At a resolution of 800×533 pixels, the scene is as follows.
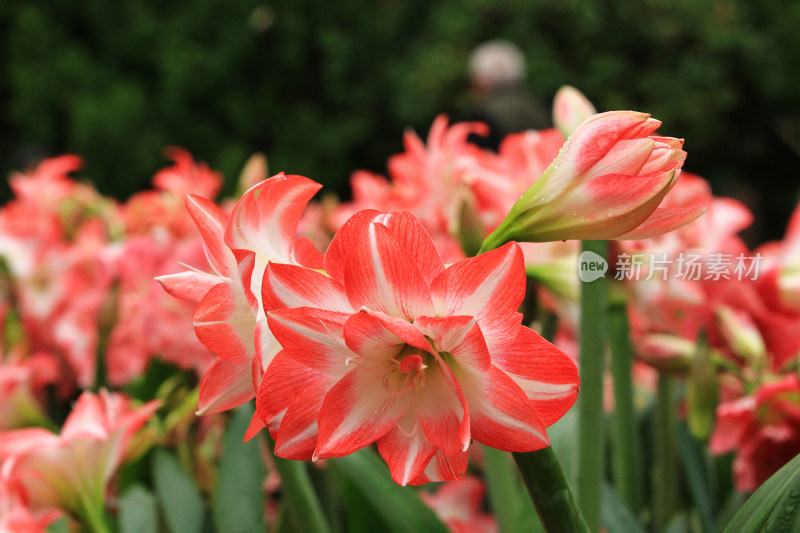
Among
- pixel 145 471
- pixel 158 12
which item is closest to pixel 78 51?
pixel 158 12

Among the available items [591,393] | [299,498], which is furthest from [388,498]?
[591,393]

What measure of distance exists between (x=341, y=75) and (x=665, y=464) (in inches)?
257

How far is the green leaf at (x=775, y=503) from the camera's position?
0.38 meters

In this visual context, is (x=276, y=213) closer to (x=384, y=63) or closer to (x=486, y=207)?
(x=486, y=207)

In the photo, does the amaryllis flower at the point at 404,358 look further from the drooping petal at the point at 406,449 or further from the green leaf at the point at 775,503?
the green leaf at the point at 775,503

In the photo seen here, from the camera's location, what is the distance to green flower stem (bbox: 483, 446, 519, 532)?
2.17ft

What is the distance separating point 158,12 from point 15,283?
6454 millimetres

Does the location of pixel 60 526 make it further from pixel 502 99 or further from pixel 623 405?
pixel 502 99

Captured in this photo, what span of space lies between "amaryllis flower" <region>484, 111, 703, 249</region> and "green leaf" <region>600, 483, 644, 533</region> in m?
0.31

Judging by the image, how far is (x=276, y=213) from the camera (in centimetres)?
42

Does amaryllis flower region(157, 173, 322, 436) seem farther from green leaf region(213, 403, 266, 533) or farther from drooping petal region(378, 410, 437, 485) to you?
green leaf region(213, 403, 266, 533)

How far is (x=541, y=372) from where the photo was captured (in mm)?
354

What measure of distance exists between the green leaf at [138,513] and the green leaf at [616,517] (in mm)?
394

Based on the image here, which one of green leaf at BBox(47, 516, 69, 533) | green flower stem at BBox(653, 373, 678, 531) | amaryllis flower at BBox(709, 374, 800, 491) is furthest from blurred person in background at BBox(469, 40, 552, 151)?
green leaf at BBox(47, 516, 69, 533)
